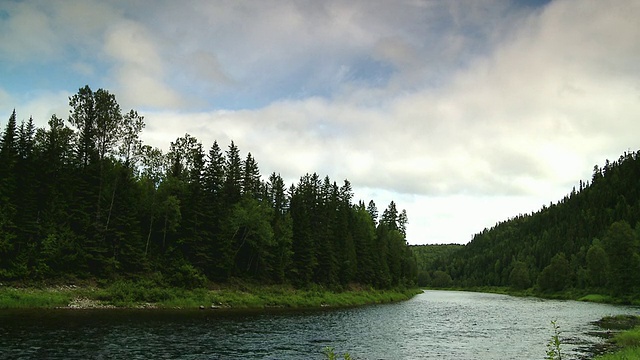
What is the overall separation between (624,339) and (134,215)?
65942mm

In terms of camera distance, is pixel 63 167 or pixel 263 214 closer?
pixel 63 167

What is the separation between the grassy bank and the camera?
2695 cm

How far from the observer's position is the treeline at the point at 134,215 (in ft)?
193

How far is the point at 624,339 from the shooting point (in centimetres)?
3741

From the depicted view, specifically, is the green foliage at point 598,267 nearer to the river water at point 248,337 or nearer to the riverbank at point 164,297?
the riverbank at point 164,297

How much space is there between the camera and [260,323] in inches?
1930

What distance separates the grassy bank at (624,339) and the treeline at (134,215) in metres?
53.3

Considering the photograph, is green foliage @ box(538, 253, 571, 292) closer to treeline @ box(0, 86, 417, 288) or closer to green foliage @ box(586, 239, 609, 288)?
green foliage @ box(586, 239, 609, 288)

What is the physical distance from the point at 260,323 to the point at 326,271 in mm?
52684

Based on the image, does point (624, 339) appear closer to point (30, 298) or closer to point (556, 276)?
point (30, 298)

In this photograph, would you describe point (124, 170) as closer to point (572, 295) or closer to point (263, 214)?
point (263, 214)

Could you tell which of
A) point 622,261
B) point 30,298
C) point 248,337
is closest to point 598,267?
point 622,261

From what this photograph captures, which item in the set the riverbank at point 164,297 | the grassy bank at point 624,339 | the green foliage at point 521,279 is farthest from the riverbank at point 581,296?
the riverbank at point 164,297

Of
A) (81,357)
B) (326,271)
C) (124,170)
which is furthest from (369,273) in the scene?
(81,357)
